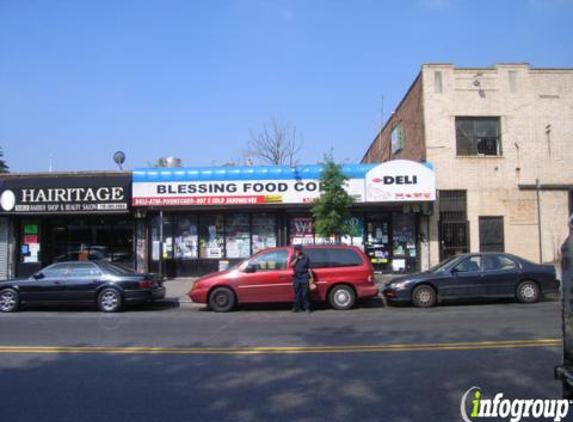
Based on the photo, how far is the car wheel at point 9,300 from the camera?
12539 mm

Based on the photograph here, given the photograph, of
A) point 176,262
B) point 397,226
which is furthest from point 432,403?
point 176,262

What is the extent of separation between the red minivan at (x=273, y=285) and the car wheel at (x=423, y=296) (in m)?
1.05

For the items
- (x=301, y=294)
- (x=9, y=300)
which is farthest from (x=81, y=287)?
(x=301, y=294)

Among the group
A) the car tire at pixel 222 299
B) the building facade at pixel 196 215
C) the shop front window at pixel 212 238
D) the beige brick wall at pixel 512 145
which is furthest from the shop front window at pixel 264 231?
the car tire at pixel 222 299

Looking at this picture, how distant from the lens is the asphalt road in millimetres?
4711

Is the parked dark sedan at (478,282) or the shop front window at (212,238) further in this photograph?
the shop front window at (212,238)

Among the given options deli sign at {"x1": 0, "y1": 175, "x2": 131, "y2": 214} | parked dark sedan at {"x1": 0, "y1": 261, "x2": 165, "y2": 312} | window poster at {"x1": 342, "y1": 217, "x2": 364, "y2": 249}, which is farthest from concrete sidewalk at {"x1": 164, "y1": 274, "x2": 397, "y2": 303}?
deli sign at {"x1": 0, "y1": 175, "x2": 131, "y2": 214}

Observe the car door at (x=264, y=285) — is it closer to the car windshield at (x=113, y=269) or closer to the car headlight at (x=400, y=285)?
the car headlight at (x=400, y=285)

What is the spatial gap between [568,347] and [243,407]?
3050 mm

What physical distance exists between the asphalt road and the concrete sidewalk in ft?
13.0

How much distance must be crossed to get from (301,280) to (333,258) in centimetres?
132

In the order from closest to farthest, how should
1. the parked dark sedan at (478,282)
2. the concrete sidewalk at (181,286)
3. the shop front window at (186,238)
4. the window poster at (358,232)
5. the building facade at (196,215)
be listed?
the parked dark sedan at (478,282) < the concrete sidewalk at (181,286) < the building facade at (196,215) < the window poster at (358,232) < the shop front window at (186,238)

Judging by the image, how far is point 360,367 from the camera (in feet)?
20.0

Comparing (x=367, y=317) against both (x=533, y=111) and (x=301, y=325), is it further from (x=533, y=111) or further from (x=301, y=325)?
(x=533, y=111)
